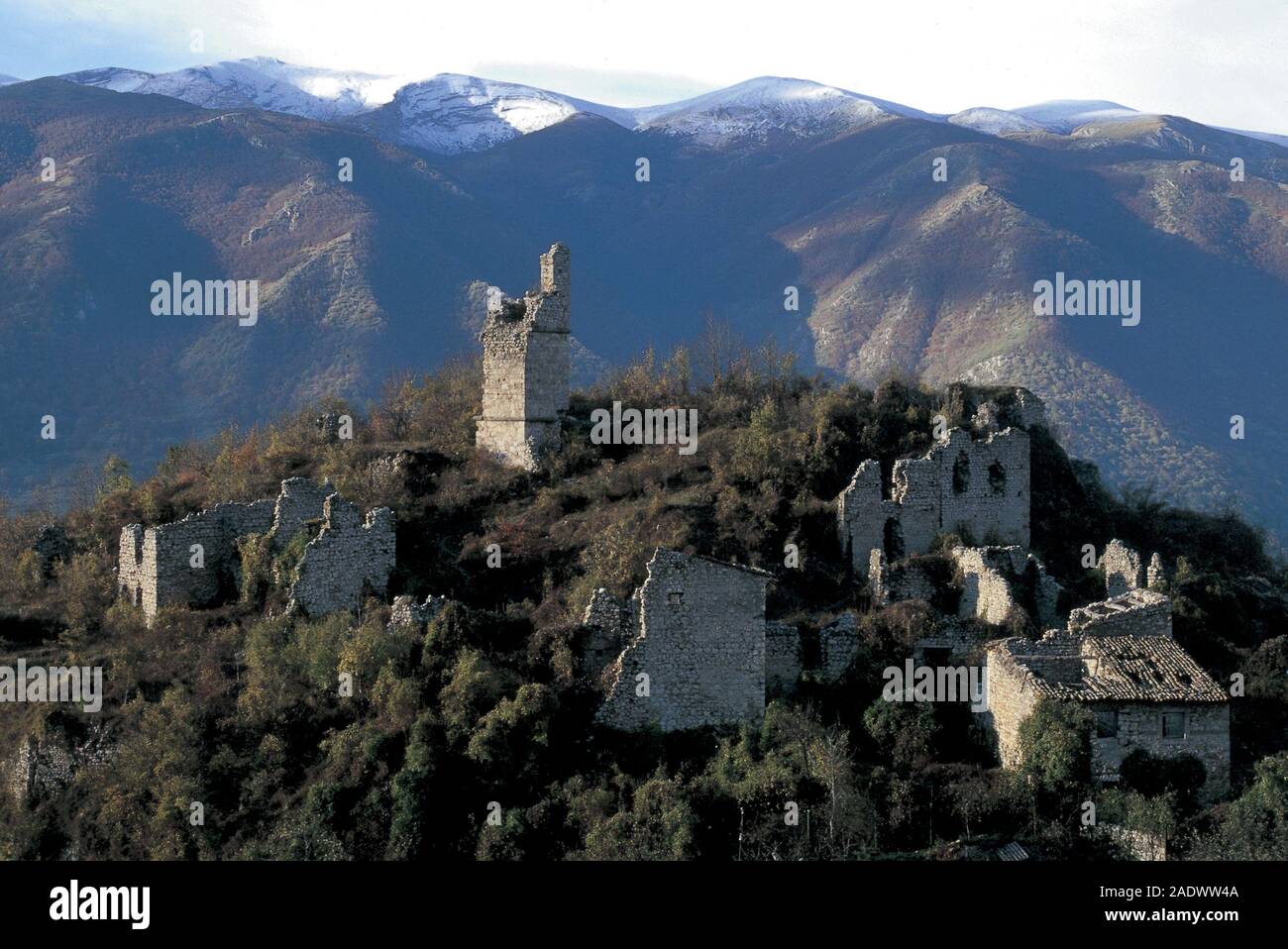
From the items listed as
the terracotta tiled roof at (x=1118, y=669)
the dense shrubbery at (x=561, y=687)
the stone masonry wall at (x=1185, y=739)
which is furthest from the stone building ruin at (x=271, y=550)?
the stone masonry wall at (x=1185, y=739)

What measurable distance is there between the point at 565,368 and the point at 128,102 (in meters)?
89.7

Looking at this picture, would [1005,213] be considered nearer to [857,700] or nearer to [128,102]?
[128,102]

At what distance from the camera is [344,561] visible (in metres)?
33.4

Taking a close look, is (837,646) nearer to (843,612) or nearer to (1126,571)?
(843,612)

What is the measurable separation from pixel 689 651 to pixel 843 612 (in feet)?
12.1

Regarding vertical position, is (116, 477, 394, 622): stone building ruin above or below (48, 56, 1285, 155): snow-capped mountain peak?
below

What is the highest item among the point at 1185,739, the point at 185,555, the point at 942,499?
the point at 942,499

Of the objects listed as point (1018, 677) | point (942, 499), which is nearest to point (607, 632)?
point (1018, 677)

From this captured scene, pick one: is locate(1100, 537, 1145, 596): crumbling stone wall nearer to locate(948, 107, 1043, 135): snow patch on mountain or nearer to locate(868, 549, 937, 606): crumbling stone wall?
locate(868, 549, 937, 606): crumbling stone wall

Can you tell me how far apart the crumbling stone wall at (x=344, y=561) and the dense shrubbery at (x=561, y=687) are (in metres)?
0.50

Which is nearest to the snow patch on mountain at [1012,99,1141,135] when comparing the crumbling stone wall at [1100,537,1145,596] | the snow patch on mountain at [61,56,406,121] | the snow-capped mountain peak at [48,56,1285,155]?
the snow-capped mountain peak at [48,56,1285,155]

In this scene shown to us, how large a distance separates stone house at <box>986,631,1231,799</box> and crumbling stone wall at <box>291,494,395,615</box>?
1204cm

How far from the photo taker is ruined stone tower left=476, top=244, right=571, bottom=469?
38750 mm

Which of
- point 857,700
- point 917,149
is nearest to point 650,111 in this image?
point 917,149
